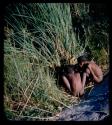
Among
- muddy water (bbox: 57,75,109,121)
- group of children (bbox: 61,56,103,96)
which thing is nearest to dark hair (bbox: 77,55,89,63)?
group of children (bbox: 61,56,103,96)

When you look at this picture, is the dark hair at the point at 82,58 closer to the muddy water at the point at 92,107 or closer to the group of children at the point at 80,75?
the group of children at the point at 80,75

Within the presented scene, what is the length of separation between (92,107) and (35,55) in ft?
1.81

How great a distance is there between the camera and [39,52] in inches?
95.3

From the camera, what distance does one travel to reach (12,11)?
2.40 metres

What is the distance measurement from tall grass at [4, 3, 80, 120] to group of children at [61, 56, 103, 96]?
0.07m

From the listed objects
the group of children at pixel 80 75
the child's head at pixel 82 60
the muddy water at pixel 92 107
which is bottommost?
the muddy water at pixel 92 107

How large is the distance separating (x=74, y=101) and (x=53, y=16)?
633mm

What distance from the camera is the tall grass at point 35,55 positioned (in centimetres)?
239

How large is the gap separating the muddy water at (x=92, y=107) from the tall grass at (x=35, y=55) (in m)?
0.07

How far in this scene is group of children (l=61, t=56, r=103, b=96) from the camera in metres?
2.43

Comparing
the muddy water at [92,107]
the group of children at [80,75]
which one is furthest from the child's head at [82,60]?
the muddy water at [92,107]

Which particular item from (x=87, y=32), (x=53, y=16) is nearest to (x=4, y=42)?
(x=53, y=16)

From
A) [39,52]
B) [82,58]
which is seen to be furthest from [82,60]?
[39,52]
